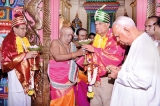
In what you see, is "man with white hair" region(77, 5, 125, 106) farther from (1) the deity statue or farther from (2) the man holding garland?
(1) the deity statue

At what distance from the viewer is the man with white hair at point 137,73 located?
1878 mm

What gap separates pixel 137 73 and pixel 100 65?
1408mm

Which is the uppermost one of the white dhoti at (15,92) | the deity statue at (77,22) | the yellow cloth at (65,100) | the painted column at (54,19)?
the deity statue at (77,22)

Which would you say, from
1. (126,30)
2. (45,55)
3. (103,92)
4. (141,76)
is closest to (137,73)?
(141,76)

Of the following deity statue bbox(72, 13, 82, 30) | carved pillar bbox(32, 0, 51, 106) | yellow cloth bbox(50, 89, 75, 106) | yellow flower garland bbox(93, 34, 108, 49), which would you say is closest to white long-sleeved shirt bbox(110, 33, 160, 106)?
yellow flower garland bbox(93, 34, 108, 49)

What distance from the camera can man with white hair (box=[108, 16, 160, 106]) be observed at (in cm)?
188

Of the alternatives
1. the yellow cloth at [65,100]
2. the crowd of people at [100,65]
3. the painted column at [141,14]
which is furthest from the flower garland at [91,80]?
the painted column at [141,14]

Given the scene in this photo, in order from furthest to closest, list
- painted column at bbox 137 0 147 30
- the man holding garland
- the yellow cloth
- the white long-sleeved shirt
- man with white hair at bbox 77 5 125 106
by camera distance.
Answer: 1. painted column at bbox 137 0 147 30
2. the yellow cloth
3. the man holding garland
4. man with white hair at bbox 77 5 125 106
5. the white long-sleeved shirt

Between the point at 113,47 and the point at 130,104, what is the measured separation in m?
1.31

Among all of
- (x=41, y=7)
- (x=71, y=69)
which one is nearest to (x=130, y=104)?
(x=71, y=69)

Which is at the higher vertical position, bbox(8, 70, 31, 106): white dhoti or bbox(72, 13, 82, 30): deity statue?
bbox(72, 13, 82, 30): deity statue

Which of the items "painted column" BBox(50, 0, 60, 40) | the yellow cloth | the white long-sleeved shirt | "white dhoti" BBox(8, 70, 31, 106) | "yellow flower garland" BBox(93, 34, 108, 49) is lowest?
the yellow cloth

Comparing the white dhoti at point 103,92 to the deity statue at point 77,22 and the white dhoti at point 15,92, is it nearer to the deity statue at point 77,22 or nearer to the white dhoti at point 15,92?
the white dhoti at point 15,92

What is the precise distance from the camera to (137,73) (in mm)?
1886
